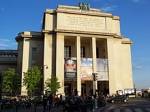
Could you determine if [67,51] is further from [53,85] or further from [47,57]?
[53,85]

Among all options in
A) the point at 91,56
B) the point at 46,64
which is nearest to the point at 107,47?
the point at 91,56

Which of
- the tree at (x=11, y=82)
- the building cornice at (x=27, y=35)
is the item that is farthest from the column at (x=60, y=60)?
the tree at (x=11, y=82)

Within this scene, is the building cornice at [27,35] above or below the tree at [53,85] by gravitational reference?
above

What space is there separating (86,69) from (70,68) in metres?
3.22

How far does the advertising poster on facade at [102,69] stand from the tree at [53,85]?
32.2 feet

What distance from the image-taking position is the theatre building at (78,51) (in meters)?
55.7

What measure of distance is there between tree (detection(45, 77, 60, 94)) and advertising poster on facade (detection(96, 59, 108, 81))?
9817 millimetres

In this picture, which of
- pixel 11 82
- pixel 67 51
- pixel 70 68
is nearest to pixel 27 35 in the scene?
pixel 67 51

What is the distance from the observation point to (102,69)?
57.2m

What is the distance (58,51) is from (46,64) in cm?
346

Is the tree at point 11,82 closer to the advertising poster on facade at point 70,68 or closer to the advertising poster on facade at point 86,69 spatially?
the advertising poster on facade at point 70,68

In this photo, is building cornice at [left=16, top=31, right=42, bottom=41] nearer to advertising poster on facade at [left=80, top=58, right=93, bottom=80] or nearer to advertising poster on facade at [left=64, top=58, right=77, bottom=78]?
advertising poster on facade at [left=64, top=58, right=77, bottom=78]

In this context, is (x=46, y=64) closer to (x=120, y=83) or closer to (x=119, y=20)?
(x=120, y=83)

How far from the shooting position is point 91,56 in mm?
58719
